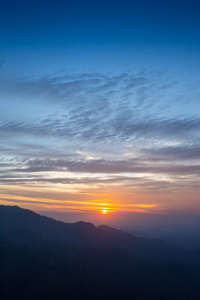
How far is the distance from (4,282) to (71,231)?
79.5 meters

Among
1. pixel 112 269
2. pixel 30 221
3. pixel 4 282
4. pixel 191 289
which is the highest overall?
pixel 30 221

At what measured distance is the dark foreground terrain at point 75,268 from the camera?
236ft

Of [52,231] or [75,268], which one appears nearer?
[75,268]

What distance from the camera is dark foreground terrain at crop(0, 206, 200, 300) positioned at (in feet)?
236

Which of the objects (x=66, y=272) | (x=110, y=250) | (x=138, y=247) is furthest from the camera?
(x=138, y=247)

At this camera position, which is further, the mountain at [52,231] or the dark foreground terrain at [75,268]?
the mountain at [52,231]

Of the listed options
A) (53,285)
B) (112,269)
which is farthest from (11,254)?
(112,269)

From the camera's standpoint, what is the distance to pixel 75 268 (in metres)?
89.8

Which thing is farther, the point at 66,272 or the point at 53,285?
the point at 66,272

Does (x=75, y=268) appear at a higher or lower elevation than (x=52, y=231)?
lower

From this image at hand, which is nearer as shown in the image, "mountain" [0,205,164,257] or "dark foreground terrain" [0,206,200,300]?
"dark foreground terrain" [0,206,200,300]

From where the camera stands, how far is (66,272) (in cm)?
8312

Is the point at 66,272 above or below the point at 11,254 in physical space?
below

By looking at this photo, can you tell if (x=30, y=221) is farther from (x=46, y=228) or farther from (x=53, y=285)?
(x=53, y=285)
